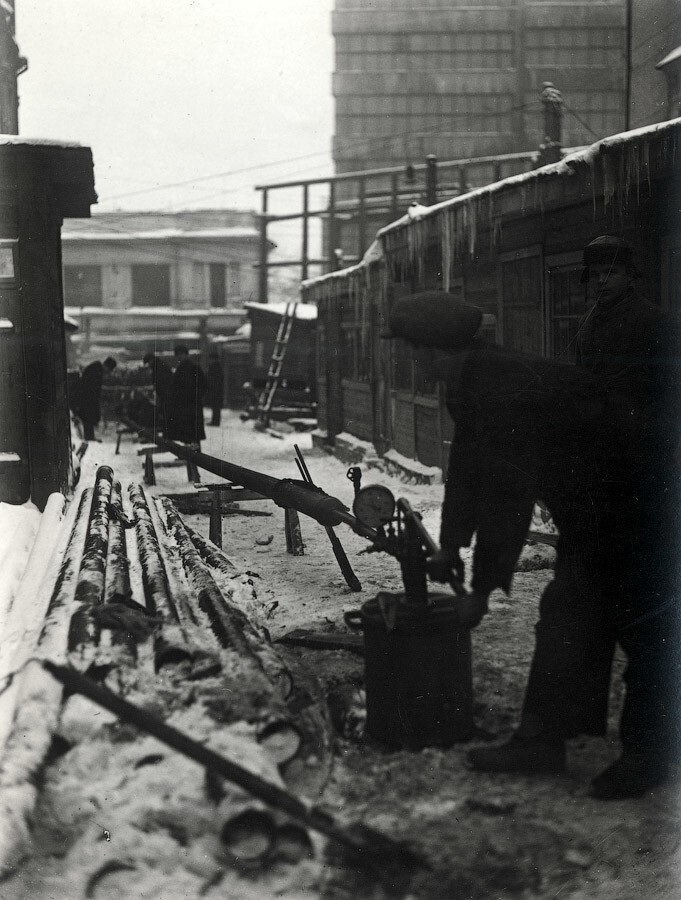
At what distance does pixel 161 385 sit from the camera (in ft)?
19.6

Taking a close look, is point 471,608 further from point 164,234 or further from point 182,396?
point 182,396

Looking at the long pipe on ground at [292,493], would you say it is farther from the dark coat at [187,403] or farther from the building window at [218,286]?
the building window at [218,286]

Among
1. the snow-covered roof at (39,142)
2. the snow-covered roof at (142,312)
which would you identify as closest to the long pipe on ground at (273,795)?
the snow-covered roof at (142,312)

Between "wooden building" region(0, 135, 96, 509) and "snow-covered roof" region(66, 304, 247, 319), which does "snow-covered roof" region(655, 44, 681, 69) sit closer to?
"snow-covered roof" region(66, 304, 247, 319)

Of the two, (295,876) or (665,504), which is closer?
(295,876)

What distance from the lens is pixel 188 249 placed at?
15.4 ft

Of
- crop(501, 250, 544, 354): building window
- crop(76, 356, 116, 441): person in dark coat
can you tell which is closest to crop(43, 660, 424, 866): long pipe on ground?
crop(501, 250, 544, 354): building window

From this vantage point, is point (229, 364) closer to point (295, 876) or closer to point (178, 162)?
point (178, 162)

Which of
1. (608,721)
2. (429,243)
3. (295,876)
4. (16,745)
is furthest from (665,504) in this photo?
(429,243)

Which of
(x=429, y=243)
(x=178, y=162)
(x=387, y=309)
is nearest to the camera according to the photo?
(x=178, y=162)

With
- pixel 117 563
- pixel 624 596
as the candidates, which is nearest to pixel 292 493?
pixel 117 563

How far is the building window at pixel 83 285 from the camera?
15.4 feet

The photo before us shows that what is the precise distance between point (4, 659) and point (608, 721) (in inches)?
94.0

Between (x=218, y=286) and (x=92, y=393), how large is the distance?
188cm
